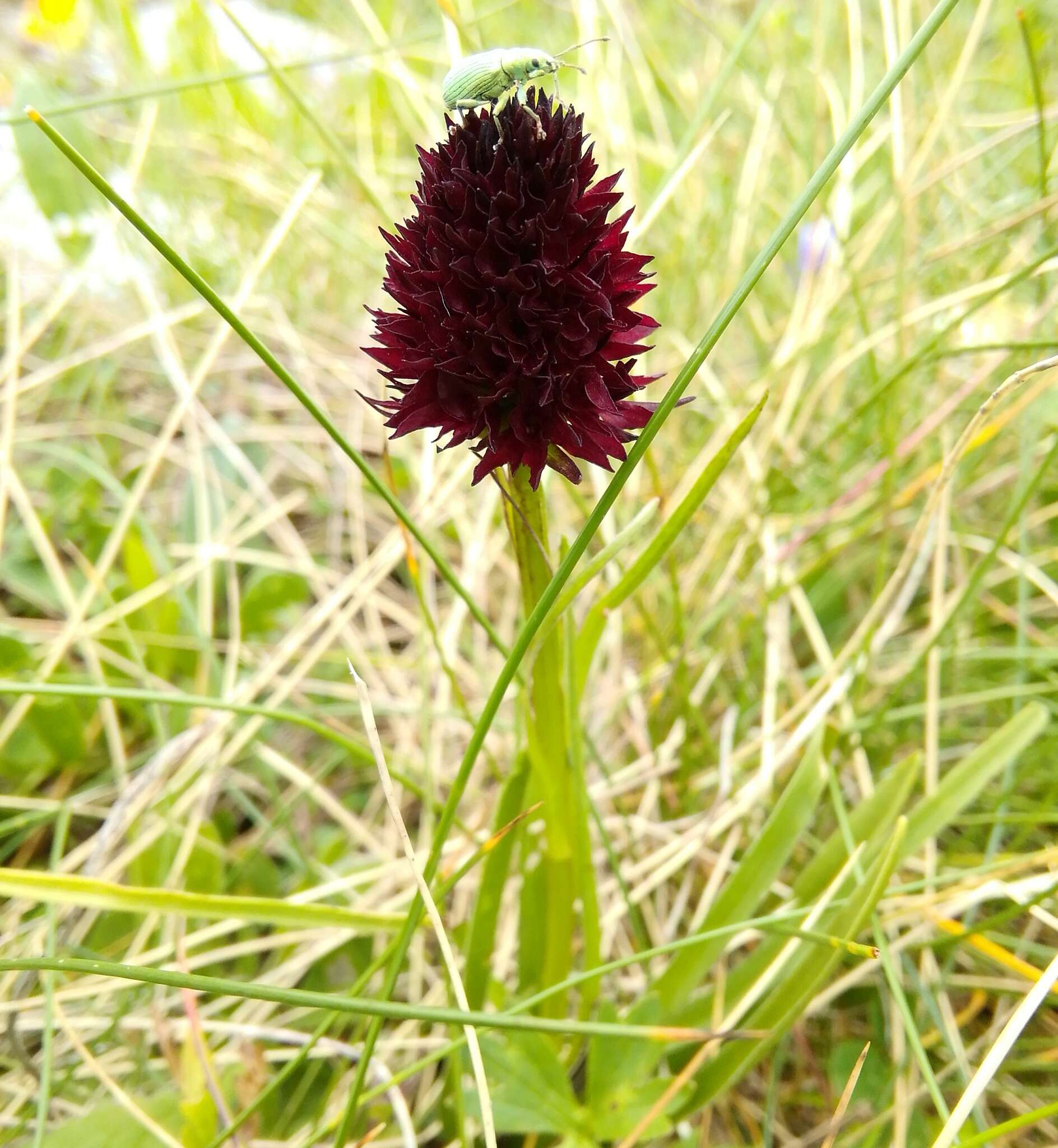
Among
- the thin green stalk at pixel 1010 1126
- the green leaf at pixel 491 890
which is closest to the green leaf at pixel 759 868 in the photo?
the green leaf at pixel 491 890

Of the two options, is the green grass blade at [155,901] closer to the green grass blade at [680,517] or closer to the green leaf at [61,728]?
the green grass blade at [680,517]

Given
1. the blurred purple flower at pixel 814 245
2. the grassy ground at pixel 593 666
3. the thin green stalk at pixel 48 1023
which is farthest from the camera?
the blurred purple flower at pixel 814 245

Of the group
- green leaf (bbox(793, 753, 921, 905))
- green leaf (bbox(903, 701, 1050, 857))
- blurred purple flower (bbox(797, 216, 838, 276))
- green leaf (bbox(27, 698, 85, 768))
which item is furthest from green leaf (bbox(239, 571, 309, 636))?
blurred purple flower (bbox(797, 216, 838, 276))

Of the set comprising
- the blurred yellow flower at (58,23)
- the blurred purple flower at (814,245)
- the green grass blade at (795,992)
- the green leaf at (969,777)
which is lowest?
the green grass blade at (795,992)

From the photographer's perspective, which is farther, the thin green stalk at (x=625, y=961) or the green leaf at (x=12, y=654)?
the green leaf at (x=12, y=654)

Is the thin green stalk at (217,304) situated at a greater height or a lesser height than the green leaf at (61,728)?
greater

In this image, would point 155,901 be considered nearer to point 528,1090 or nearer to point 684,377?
point 528,1090

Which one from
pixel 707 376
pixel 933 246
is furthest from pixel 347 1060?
pixel 933 246

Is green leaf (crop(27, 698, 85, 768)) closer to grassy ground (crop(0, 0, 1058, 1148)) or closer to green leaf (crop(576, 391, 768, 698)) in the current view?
grassy ground (crop(0, 0, 1058, 1148))

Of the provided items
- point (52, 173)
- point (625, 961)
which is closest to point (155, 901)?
point (625, 961)
